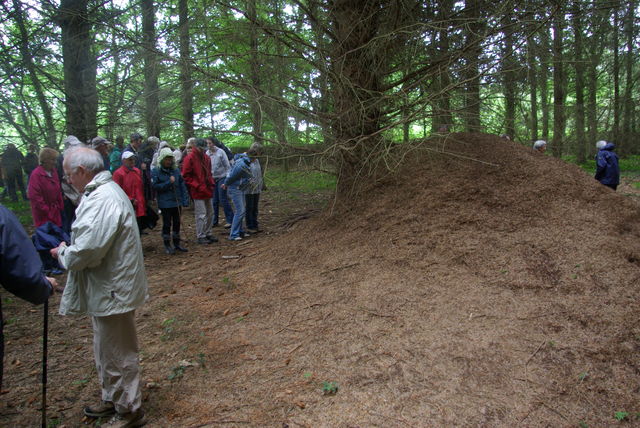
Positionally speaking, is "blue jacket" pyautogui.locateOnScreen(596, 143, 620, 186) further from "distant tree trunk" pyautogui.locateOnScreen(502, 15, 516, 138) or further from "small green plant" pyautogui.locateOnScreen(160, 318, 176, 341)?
"small green plant" pyautogui.locateOnScreen(160, 318, 176, 341)

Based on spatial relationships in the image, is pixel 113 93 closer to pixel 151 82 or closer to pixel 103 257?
pixel 151 82

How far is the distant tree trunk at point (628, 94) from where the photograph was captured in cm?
1268

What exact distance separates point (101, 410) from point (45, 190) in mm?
4655

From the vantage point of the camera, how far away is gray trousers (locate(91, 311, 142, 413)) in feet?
9.47

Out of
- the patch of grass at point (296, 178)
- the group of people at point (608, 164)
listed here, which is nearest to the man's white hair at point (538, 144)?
the group of people at point (608, 164)

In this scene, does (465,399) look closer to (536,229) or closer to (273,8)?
(536,229)

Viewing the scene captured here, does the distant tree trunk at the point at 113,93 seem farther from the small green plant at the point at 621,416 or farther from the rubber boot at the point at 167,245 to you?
the small green plant at the point at 621,416

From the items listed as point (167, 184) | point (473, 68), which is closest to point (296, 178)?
point (167, 184)

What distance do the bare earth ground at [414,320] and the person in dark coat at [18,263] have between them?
4.39ft

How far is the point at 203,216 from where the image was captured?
8.21 m

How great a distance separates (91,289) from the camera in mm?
2801

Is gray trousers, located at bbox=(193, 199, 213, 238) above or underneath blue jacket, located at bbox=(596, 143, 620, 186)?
underneath

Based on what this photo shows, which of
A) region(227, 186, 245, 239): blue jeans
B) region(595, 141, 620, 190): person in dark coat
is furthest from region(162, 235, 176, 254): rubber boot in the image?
region(595, 141, 620, 190): person in dark coat

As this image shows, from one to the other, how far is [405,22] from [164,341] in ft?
18.2
